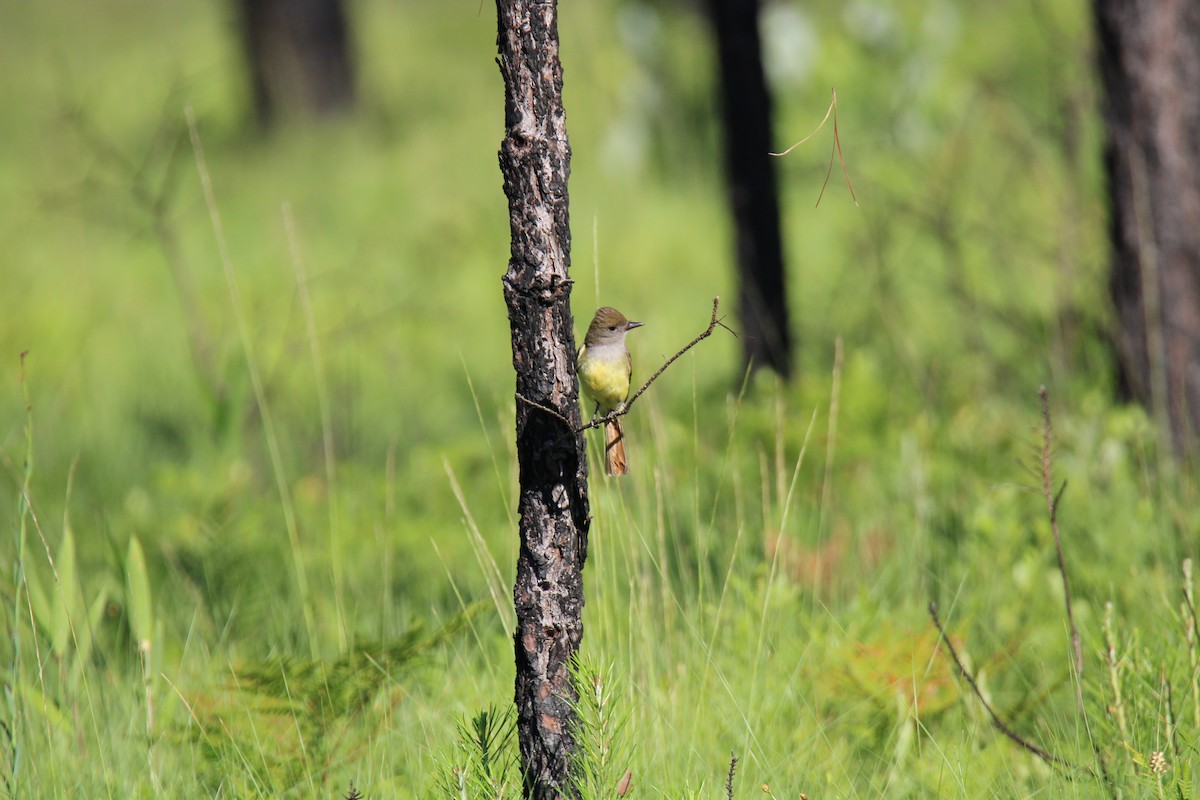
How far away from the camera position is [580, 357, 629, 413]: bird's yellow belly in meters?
2.36

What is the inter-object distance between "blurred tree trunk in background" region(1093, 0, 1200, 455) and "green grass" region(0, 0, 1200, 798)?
0.81 feet

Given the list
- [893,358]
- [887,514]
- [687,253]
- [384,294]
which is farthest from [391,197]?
[887,514]

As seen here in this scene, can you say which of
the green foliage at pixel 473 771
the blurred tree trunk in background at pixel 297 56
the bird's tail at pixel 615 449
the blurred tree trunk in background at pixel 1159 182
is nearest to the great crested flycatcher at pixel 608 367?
the bird's tail at pixel 615 449

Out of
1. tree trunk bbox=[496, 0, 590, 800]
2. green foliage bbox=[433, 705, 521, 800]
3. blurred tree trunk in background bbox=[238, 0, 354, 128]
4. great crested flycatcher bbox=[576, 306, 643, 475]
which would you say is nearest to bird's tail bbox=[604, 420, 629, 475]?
great crested flycatcher bbox=[576, 306, 643, 475]

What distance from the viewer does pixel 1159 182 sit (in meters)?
3.74

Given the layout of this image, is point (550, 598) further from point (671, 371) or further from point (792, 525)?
→ point (671, 371)

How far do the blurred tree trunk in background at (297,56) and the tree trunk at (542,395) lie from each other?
10073 millimetres

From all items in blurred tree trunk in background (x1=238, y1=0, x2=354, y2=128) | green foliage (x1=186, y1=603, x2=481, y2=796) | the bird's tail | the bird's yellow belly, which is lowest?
green foliage (x1=186, y1=603, x2=481, y2=796)

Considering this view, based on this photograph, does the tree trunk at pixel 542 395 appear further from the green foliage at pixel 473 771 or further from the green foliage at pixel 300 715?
the green foliage at pixel 300 715

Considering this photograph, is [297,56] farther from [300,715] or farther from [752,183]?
[300,715]

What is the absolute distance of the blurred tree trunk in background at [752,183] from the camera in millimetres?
4379

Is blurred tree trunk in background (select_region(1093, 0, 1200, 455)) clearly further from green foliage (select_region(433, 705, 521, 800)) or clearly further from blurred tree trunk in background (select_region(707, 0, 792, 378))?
green foliage (select_region(433, 705, 521, 800))

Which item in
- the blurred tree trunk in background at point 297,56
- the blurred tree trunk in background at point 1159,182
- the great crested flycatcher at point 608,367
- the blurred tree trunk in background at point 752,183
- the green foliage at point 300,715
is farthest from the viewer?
the blurred tree trunk in background at point 297,56

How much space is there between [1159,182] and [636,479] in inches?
84.4
